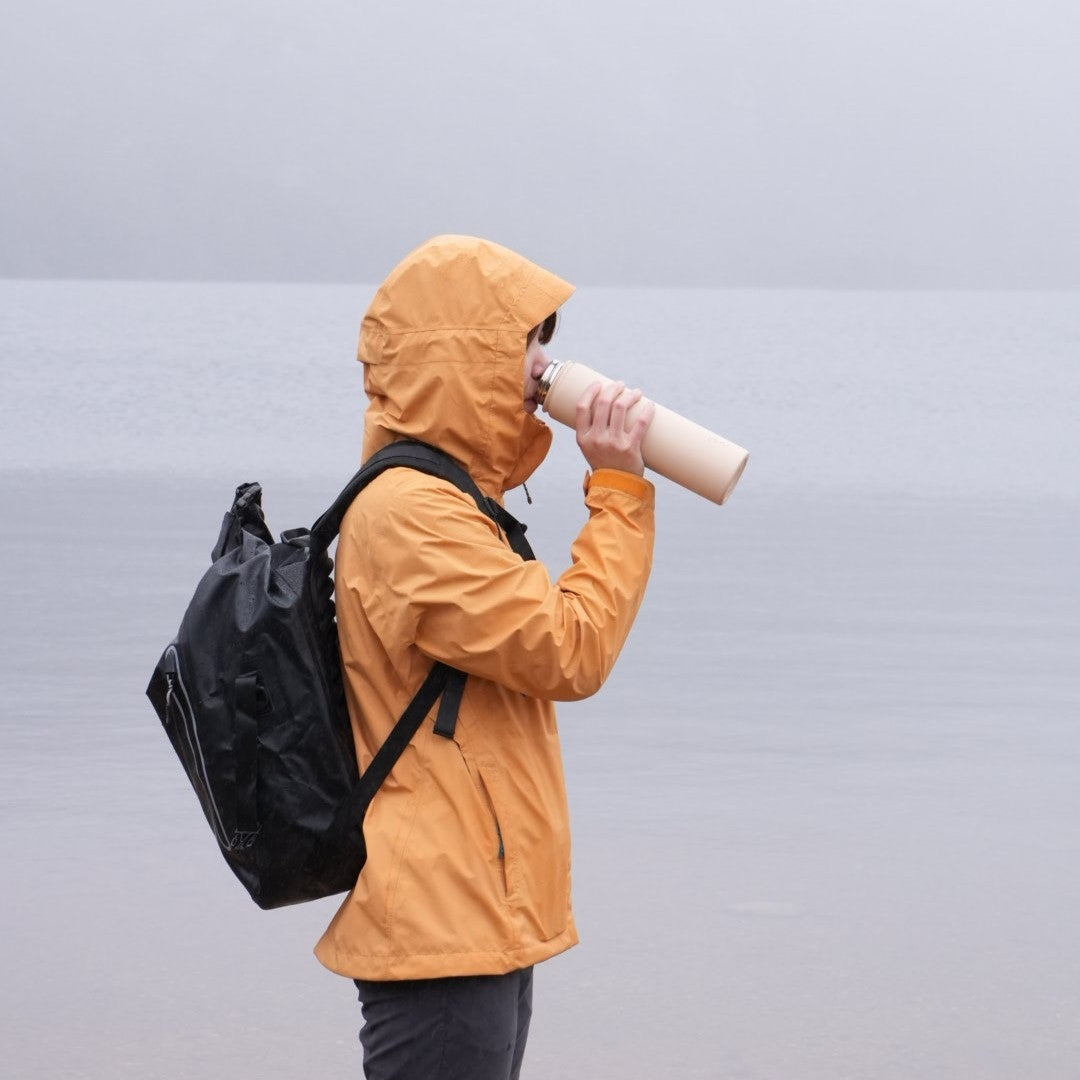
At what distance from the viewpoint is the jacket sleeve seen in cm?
247

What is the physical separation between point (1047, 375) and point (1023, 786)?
4778 centimetres

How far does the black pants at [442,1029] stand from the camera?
2512 mm

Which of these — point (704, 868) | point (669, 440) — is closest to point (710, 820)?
point (704, 868)

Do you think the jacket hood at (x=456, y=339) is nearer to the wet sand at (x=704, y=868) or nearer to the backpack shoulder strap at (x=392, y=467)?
the backpack shoulder strap at (x=392, y=467)

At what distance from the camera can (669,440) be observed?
2.71m

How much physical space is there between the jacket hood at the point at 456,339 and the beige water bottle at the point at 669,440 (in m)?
0.07

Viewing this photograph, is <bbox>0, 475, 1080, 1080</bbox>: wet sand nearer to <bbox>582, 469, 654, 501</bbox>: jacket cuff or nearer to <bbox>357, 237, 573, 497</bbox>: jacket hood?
<bbox>582, 469, 654, 501</bbox>: jacket cuff

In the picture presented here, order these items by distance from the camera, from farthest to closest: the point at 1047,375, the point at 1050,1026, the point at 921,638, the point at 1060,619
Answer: the point at 1047,375, the point at 1060,619, the point at 921,638, the point at 1050,1026

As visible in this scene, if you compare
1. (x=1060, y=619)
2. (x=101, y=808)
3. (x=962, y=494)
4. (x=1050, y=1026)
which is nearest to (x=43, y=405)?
(x=962, y=494)

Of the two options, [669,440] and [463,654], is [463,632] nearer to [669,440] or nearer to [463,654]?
[463,654]

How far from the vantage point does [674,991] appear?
14.9 feet

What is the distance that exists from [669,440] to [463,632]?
0.45 meters

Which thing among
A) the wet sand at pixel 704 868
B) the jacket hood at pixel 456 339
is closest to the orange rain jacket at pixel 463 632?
the jacket hood at pixel 456 339

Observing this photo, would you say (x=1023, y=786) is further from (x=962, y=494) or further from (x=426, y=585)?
(x=962, y=494)
